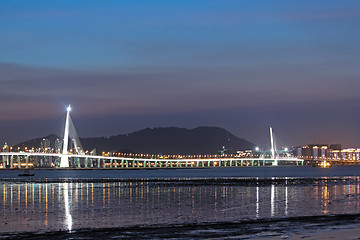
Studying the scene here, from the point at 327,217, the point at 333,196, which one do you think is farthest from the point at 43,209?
the point at 333,196

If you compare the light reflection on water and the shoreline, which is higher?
the shoreline

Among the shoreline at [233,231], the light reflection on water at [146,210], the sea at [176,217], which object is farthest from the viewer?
the light reflection on water at [146,210]

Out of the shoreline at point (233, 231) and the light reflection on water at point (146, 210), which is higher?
the shoreline at point (233, 231)

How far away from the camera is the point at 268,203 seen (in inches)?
1467

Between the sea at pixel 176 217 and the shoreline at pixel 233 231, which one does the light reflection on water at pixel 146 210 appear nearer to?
the sea at pixel 176 217

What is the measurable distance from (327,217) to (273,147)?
14290cm

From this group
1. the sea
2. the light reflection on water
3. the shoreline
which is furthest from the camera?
the light reflection on water

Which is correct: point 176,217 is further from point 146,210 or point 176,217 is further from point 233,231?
point 233,231

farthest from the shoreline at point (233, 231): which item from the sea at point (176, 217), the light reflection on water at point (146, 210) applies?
the light reflection on water at point (146, 210)

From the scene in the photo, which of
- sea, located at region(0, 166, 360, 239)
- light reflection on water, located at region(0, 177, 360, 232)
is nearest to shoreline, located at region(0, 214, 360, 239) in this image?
sea, located at region(0, 166, 360, 239)

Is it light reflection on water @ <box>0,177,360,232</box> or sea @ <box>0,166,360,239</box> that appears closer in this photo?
sea @ <box>0,166,360,239</box>

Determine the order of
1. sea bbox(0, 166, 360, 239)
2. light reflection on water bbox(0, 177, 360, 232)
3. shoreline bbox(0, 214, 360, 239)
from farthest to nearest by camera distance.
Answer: light reflection on water bbox(0, 177, 360, 232), sea bbox(0, 166, 360, 239), shoreline bbox(0, 214, 360, 239)

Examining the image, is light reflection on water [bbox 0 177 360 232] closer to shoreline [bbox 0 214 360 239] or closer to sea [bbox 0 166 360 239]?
sea [bbox 0 166 360 239]

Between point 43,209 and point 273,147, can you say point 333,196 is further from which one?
point 273,147
